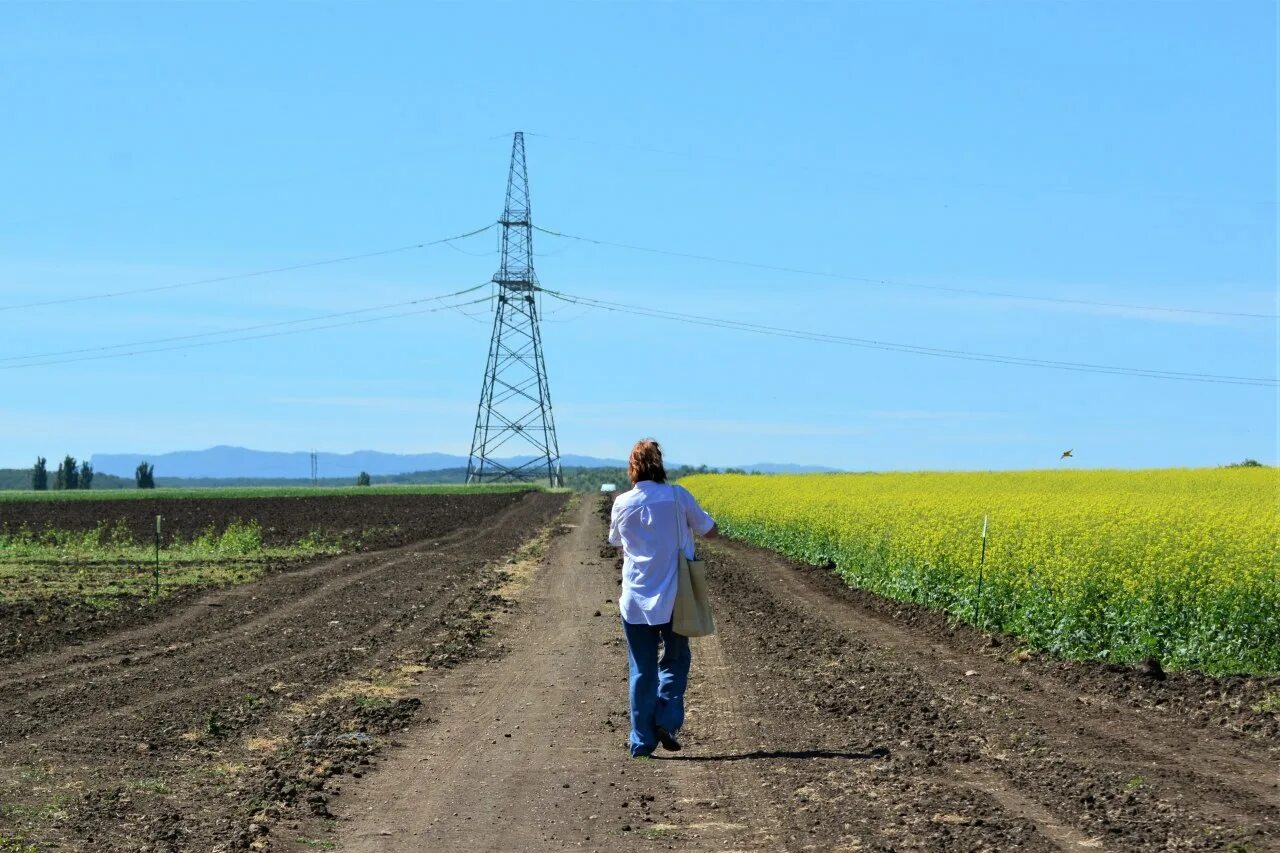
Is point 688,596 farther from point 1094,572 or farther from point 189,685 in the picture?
point 1094,572

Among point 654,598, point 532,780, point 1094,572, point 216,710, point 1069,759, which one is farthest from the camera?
point 1094,572

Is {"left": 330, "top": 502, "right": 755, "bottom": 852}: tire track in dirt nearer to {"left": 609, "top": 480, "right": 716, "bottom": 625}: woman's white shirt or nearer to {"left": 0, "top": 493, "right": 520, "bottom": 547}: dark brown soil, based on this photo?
{"left": 609, "top": 480, "right": 716, "bottom": 625}: woman's white shirt

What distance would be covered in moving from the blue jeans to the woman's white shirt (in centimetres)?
16

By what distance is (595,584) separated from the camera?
26.3 m

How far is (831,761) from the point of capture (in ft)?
A: 33.4

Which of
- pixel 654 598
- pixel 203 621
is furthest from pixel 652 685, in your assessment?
pixel 203 621

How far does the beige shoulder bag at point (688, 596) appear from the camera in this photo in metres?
10.4

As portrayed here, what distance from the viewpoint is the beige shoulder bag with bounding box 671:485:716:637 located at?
10398mm

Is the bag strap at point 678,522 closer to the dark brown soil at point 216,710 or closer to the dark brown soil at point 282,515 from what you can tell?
the dark brown soil at point 216,710

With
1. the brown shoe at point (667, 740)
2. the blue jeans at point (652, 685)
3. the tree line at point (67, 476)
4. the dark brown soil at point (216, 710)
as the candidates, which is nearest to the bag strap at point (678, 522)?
the blue jeans at point (652, 685)

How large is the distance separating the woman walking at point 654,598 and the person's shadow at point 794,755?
0.63 ft

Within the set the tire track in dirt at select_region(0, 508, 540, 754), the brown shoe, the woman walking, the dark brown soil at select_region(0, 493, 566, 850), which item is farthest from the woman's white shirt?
the tire track in dirt at select_region(0, 508, 540, 754)

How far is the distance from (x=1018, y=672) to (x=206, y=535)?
3418cm

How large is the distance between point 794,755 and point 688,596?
139 cm
